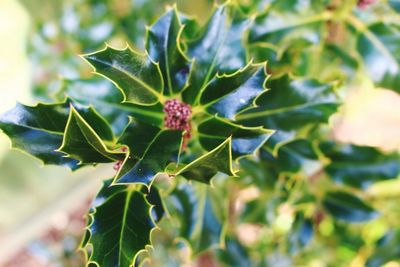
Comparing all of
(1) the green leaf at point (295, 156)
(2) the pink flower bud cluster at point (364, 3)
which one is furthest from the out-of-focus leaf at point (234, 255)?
(2) the pink flower bud cluster at point (364, 3)

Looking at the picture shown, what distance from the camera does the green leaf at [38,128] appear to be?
19.4 inches

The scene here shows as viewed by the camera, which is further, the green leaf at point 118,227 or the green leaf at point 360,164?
the green leaf at point 360,164

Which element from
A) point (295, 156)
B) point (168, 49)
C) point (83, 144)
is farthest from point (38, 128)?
point (295, 156)

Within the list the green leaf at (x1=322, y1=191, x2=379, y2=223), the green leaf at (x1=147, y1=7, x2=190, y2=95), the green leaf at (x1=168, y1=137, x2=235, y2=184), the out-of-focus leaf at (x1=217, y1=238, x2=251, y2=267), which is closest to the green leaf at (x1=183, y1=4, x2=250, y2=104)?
the green leaf at (x1=147, y1=7, x2=190, y2=95)


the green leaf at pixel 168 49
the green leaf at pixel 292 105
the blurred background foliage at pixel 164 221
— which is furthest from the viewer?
the blurred background foliage at pixel 164 221

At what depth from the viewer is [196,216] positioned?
77cm

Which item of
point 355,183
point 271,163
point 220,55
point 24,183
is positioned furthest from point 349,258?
point 24,183

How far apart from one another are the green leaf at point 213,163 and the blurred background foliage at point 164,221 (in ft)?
0.98

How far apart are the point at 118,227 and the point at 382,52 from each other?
1.88 ft

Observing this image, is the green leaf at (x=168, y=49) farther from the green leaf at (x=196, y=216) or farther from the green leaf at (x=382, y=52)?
the green leaf at (x=382, y=52)

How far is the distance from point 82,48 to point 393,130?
160 cm

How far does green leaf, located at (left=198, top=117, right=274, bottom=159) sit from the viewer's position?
20.0 inches

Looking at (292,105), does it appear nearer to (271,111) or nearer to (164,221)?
(271,111)

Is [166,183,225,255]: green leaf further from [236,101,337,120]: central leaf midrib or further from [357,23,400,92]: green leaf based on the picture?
[357,23,400,92]: green leaf
